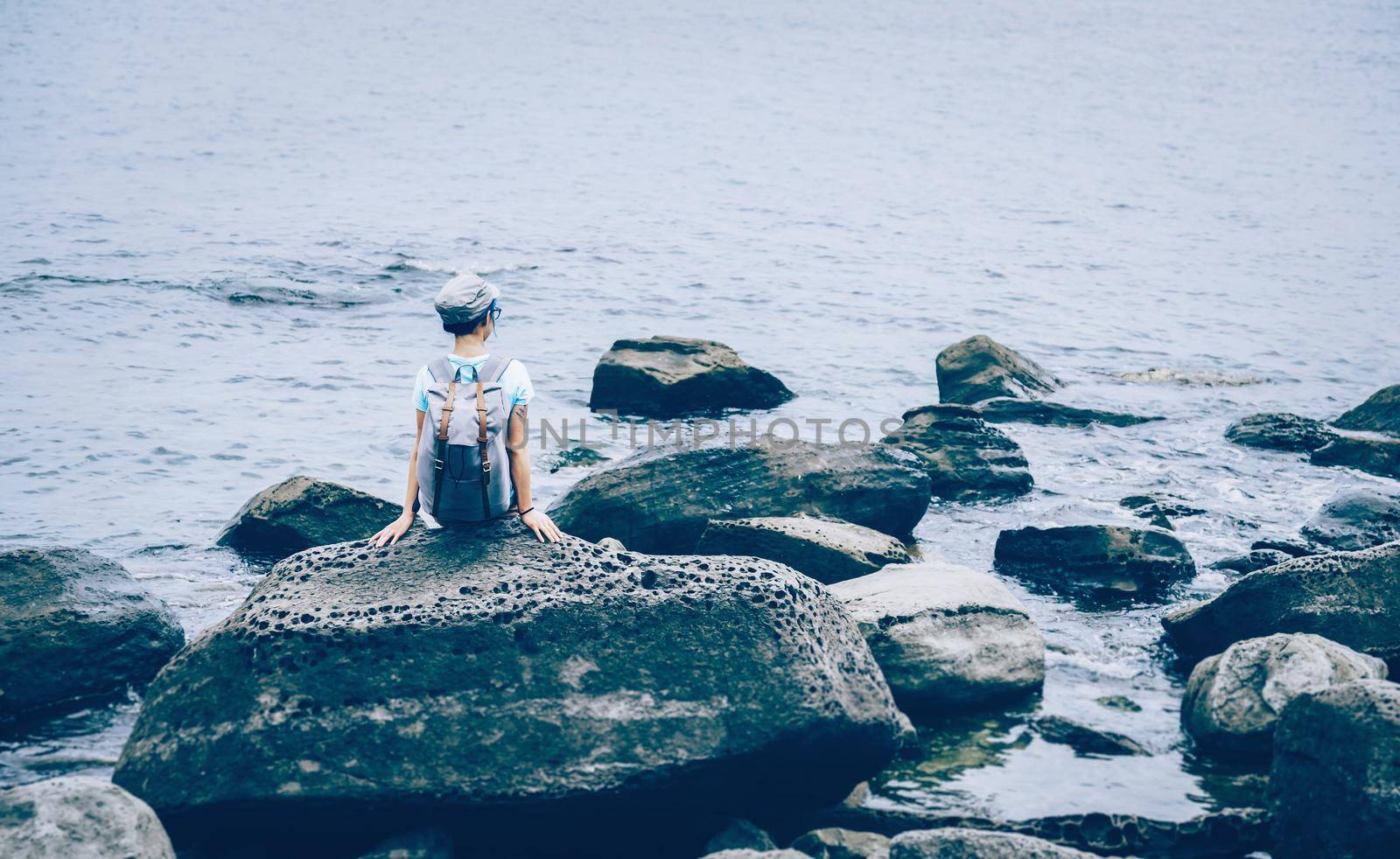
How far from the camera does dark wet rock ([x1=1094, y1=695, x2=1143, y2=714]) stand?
358 inches

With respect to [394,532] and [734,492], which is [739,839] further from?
[734,492]

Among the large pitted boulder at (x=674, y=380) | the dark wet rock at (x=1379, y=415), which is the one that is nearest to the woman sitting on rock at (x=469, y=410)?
the large pitted boulder at (x=674, y=380)

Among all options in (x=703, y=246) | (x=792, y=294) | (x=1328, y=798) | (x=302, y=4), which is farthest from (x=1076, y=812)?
(x=302, y=4)

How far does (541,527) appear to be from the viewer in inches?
298

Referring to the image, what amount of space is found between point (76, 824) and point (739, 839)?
3167 mm

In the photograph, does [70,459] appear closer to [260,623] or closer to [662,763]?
[260,623]

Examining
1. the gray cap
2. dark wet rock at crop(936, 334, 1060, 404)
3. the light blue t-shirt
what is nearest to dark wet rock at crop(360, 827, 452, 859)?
the light blue t-shirt

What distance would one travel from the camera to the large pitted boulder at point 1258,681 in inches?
322

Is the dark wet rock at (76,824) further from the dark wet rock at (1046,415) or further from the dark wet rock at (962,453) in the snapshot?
the dark wet rock at (1046,415)

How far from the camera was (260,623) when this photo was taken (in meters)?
7.24

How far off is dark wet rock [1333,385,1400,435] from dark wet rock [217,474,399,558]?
13.1m

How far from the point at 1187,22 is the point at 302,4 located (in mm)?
55702

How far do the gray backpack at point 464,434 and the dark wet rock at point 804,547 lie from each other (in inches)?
141

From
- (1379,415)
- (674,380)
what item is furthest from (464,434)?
(1379,415)
